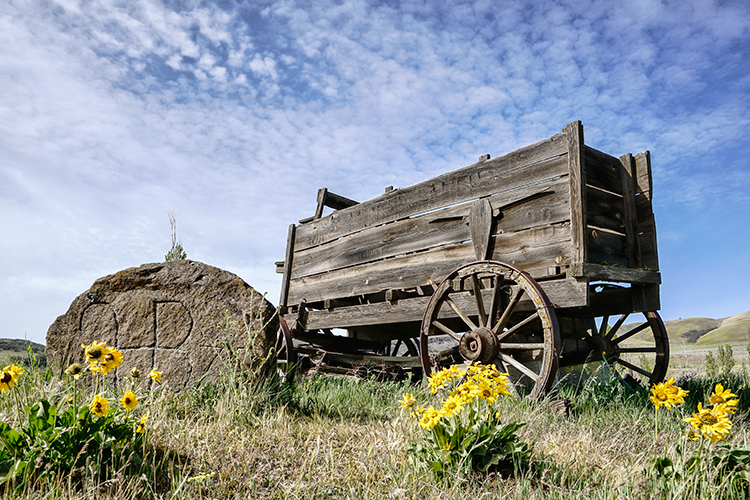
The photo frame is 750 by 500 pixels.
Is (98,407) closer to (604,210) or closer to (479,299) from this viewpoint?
(479,299)

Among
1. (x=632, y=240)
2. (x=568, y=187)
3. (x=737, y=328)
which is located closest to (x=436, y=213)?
(x=568, y=187)

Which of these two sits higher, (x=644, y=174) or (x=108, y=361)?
(x=644, y=174)

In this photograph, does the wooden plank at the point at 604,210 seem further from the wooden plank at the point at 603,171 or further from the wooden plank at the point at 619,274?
the wooden plank at the point at 619,274

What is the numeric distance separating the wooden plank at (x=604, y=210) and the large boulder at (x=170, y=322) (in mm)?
3410

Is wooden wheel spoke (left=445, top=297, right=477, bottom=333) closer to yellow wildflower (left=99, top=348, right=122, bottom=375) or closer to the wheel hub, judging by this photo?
the wheel hub

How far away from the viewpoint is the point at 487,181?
19.1ft

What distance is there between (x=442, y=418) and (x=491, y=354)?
7.86ft

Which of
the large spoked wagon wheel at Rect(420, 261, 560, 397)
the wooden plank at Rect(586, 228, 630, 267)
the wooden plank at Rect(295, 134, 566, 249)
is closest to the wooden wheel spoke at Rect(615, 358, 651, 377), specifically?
the large spoked wagon wheel at Rect(420, 261, 560, 397)

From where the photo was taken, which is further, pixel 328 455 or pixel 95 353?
pixel 328 455

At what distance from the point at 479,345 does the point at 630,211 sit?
7.72 feet

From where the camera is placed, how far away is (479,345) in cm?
490

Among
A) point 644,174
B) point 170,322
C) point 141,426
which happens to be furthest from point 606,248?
point 141,426

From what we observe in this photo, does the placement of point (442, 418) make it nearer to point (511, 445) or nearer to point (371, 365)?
point (511, 445)

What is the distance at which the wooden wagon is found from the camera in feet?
16.1
